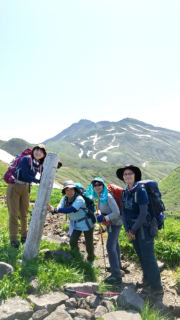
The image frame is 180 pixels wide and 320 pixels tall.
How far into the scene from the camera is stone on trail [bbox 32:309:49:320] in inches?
174

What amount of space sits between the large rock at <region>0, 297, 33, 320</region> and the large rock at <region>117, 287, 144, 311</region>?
205cm

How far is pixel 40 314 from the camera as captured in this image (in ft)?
14.7

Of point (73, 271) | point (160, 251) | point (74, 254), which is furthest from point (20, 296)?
point (160, 251)

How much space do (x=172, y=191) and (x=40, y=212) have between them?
10535cm

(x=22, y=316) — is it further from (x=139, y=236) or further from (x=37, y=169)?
(x=37, y=169)

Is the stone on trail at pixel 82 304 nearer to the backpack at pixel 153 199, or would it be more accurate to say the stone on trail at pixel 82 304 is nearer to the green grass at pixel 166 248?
the backpack at pixel 153 199

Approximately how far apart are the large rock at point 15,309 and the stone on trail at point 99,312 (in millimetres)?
1337

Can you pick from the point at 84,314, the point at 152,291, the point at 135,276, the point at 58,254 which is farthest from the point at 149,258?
the point at 58,254

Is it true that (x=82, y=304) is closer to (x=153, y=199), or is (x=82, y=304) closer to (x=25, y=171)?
(x=153, y=199)

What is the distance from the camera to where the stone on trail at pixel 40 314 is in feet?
14.5

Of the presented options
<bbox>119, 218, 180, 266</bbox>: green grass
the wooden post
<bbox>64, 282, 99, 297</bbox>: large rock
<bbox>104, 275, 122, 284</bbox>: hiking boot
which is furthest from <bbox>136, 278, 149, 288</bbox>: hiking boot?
the wooden post

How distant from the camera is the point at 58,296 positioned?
16.4 ft

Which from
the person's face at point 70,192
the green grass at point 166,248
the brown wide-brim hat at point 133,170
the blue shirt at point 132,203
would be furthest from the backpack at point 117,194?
the green grass at point 166,248

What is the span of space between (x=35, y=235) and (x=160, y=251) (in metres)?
→ 4.20
